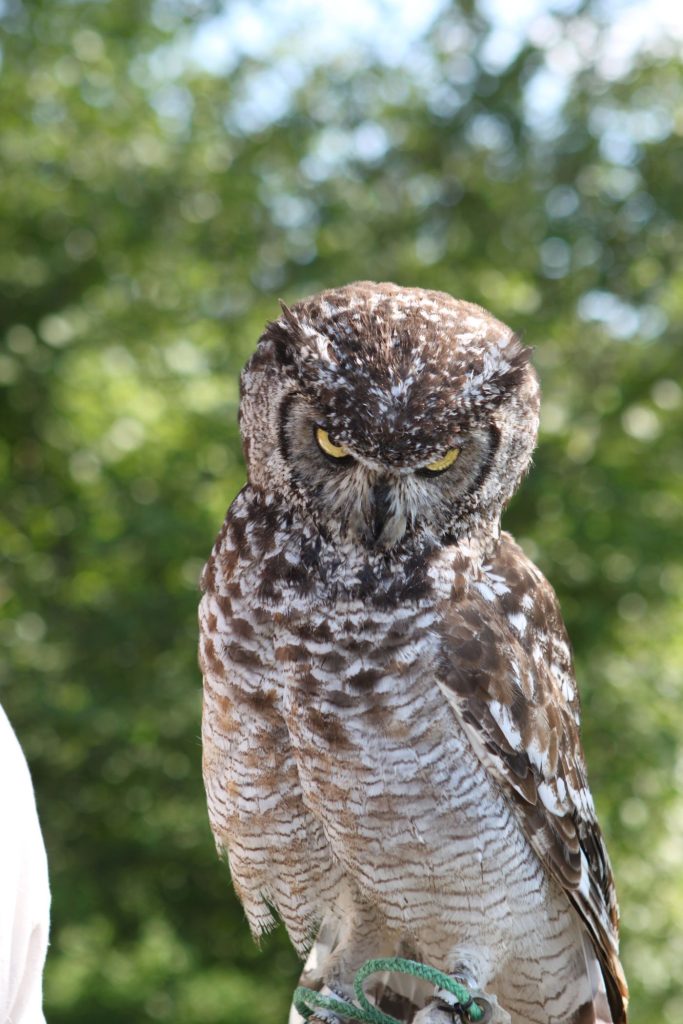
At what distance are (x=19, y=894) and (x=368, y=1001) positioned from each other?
740 millimetres

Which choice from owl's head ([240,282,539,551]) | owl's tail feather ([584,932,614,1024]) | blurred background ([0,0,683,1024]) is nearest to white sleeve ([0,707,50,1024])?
owl's head ([240,282,539,551])

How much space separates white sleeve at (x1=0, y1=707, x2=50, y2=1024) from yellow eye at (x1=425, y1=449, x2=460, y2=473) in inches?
29.3

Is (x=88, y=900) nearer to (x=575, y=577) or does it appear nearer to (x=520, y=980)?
(x=575, y=577)

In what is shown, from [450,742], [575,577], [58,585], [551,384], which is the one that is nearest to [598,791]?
[575,577]

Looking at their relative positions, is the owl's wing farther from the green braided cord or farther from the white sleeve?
the white sleeve

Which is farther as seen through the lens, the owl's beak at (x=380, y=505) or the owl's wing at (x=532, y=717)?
the owl's wing at (x=532, y=717)

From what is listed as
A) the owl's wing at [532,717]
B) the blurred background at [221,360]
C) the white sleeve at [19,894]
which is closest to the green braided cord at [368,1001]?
the owl's wing at [532,717]

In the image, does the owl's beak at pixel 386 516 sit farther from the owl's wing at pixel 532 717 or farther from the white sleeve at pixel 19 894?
the white sleeve at pixel 19 894

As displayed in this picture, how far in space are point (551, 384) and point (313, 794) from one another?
3810mm

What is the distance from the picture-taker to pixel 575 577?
→ 17.2 ft

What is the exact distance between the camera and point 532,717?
2090mm

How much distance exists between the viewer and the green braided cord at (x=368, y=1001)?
1.87 m

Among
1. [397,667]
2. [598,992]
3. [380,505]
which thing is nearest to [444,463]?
[380,505]

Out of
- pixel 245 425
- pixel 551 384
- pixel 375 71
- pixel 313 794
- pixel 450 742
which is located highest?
pixel 375 71
